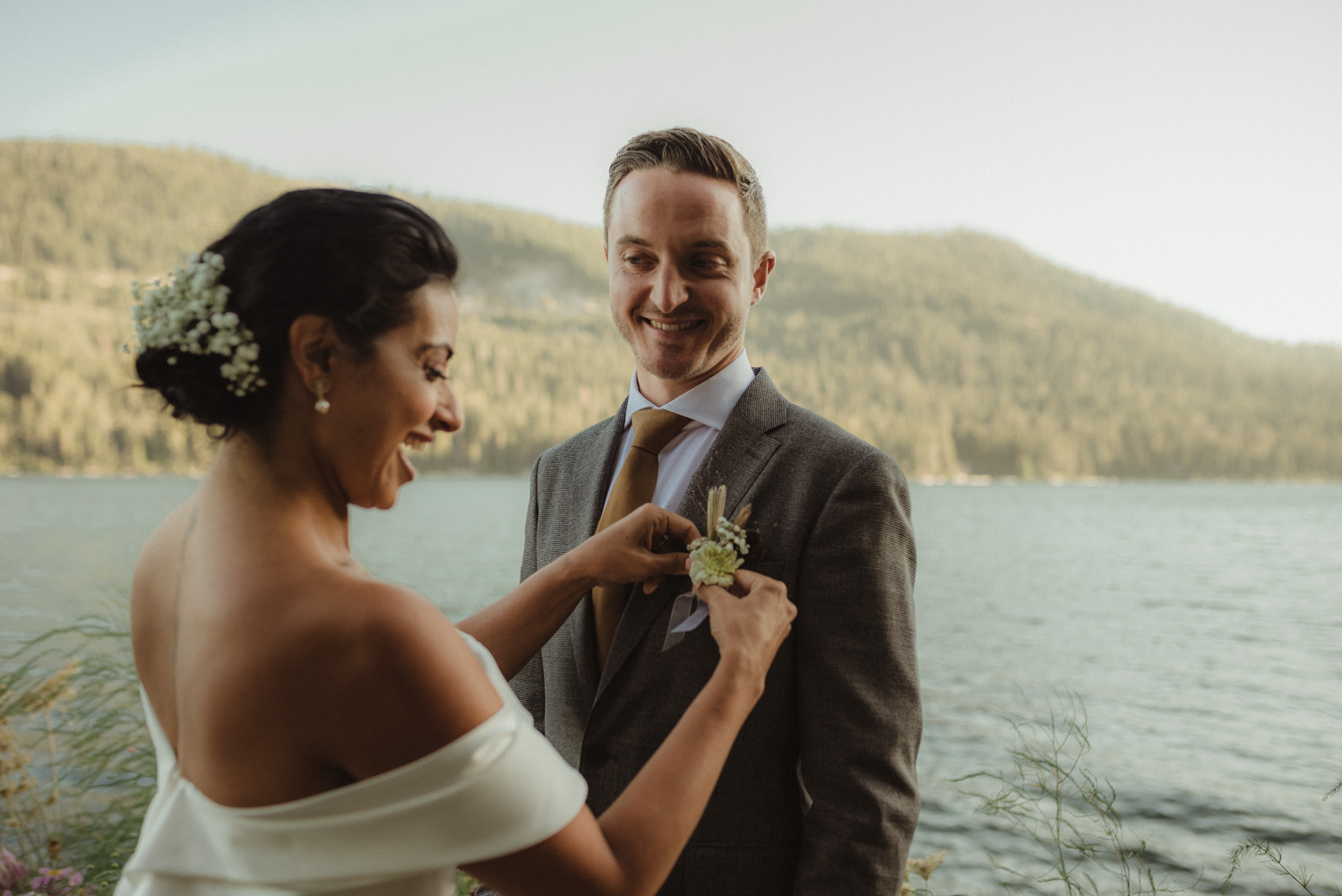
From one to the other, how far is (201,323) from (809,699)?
1.74m

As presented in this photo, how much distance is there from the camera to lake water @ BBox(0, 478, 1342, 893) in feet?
58.2

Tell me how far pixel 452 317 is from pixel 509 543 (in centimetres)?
7030

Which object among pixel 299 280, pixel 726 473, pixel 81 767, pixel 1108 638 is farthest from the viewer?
pixel 1108 638

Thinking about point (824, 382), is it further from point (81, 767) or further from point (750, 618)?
point (750, 618)

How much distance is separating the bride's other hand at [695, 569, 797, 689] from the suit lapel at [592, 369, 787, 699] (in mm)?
320

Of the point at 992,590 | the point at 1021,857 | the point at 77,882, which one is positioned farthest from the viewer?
the point at 992,590

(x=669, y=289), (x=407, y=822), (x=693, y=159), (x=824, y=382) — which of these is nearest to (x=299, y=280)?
(x=407, y=822)

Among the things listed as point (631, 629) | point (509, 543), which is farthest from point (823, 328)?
point (631, 629)

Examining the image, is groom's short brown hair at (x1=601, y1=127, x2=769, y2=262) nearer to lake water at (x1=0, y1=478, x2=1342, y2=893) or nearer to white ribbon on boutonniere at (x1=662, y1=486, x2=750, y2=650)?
white ribbon on boutonniere at (x1=662, y1=486, x2=750, y2=650)

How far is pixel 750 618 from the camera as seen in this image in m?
2.16

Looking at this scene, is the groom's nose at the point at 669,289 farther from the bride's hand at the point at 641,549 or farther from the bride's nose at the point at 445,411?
the bride's nose at the point at 445,411

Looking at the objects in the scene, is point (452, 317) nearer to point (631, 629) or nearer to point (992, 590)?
point (631, 629)

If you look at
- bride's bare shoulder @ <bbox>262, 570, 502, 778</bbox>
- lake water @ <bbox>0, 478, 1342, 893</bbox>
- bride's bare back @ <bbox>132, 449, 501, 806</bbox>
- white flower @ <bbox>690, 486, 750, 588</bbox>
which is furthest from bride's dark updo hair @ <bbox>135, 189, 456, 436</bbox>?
lake water @ <bbox>0, 478, 1342, 893</bbox>

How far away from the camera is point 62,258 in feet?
591
